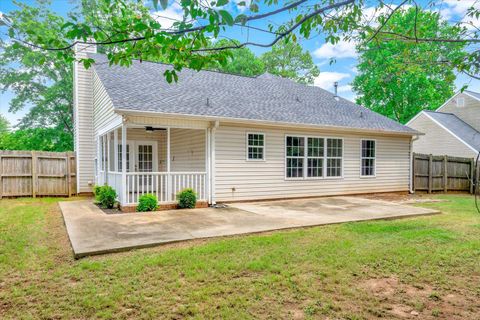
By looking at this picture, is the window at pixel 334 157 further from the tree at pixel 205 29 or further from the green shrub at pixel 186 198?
the tree at pixel 205 29

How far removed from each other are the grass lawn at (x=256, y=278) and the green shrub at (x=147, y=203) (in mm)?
2546

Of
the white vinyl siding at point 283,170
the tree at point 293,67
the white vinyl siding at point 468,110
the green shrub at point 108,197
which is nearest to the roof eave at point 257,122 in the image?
the white vinyl siding at point 283,170

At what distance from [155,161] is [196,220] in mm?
6818

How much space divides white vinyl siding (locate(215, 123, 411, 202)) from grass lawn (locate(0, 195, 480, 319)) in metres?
4.27

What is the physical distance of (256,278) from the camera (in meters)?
3.68

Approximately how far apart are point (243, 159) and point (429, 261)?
6378 millimetres

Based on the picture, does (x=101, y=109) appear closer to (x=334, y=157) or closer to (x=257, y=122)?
→ (x=257, y=122)

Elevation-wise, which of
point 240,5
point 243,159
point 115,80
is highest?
point 115,80

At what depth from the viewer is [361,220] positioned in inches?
280

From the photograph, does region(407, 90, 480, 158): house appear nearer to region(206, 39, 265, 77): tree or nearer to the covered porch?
region(206, 39, 265, 77): tree

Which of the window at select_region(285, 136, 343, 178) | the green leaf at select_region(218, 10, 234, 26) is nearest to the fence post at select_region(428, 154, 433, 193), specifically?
the window at select_region(285, 136, 343, 178)

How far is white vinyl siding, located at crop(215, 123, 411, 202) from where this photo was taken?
9.80 metres

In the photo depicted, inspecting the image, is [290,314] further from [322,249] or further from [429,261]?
[429,261]

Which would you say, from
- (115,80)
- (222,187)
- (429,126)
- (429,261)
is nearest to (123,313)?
(429,261)
